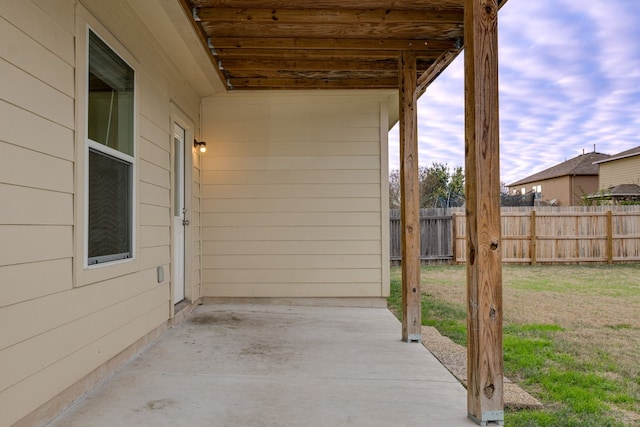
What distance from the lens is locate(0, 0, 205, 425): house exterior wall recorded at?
6.31 ft

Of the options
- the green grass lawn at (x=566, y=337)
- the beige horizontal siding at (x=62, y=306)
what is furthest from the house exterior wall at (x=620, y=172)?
the beige horizontal siding at (x=62, y=306)

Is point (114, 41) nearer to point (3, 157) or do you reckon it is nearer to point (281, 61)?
point (3, 157)

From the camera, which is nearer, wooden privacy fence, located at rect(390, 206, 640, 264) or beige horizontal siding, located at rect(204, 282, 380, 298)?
beige horizontal siding, located at rect(204, 282, 380, 298)

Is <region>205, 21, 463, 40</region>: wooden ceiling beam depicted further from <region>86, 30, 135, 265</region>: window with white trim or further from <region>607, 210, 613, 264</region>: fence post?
<region>607, 210, 613, 264</region>: fence post

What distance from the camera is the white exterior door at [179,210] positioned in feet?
15.8

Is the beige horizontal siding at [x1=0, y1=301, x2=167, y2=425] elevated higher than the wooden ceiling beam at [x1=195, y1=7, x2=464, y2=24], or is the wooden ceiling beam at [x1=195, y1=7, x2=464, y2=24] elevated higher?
the wooden ceiling beam at [x1=195, y1=7, x2=464, y2=24]

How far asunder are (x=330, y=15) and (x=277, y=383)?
2851 mm

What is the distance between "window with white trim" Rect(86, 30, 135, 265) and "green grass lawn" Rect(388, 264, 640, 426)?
2.64 m

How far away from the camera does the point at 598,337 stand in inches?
167

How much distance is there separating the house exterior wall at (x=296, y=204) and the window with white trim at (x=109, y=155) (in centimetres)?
238

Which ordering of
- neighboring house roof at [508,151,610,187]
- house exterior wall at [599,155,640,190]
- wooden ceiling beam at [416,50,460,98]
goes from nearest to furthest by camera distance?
1. wooden ceiling beam at [416,50,460,98]
2. house exterior wall at [599,155,640,190]
3. neighboring house roof at [508,151,610,187]

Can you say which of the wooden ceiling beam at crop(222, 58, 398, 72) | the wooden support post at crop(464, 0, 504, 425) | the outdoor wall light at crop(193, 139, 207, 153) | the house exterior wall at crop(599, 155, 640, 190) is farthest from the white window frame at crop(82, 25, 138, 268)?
the house exterior wall at crop(599, 155, 640, 190)

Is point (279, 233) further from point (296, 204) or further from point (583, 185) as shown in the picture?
point (583, 185)

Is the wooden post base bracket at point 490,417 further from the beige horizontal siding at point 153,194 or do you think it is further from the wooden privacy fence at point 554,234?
the wooden privacy fence at point 554,234
